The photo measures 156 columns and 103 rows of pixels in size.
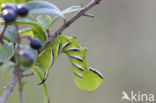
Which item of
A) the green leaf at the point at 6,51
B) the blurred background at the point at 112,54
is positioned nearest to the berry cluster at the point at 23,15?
the green leaf at the point at 6,51

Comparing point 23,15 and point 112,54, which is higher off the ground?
point 23,15

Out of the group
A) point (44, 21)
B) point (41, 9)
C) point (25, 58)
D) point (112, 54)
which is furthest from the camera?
point (112, 54)

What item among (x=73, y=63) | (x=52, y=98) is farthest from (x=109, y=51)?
(x=73, y=63)

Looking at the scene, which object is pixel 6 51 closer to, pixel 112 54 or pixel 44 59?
pixel 44 59

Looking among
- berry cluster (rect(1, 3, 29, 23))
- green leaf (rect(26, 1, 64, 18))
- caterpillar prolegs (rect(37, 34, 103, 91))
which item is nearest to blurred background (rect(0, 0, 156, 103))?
caterpillar prolegs (rect(37, 34, 103, 91))

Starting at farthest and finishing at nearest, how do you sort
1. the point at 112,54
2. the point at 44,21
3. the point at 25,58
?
1. the point at 112,54
2. the point at 44,21
3. the point at 25,58

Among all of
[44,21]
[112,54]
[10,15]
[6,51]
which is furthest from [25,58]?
[112,54]
